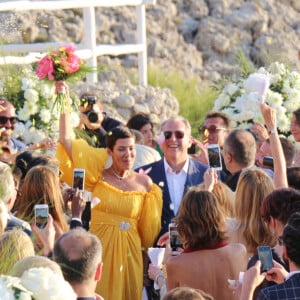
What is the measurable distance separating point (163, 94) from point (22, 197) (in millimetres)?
6518

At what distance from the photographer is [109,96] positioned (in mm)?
13969

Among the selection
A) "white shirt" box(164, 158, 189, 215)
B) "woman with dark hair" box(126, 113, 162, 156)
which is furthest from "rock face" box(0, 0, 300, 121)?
Result: "white shirt" box(164, 158, 189, 215)

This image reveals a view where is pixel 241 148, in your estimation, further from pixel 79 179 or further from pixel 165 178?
pixel 79 179

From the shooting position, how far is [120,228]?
353 inches

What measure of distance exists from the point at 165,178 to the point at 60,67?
122cm

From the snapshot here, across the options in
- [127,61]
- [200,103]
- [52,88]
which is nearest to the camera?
[52,88]

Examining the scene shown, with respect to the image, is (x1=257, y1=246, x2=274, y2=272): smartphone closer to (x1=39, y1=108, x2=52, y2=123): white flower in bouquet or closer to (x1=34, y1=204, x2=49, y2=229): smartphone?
(x1=34, y1=204, x2=49, y2=229): smartphone

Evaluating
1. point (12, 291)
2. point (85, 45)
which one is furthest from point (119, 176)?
point (85, 45)

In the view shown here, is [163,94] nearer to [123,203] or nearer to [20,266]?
[123,203]

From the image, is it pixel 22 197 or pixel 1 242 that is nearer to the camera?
pixel 1 242

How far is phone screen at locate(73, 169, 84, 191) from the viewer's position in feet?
28.3

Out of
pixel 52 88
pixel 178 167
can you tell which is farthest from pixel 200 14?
pixel 178 167

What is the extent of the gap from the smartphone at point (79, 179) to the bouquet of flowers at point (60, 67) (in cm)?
114

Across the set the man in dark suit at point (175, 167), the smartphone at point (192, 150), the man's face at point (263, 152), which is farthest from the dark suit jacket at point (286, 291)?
the smartphone at point (192, 150)
